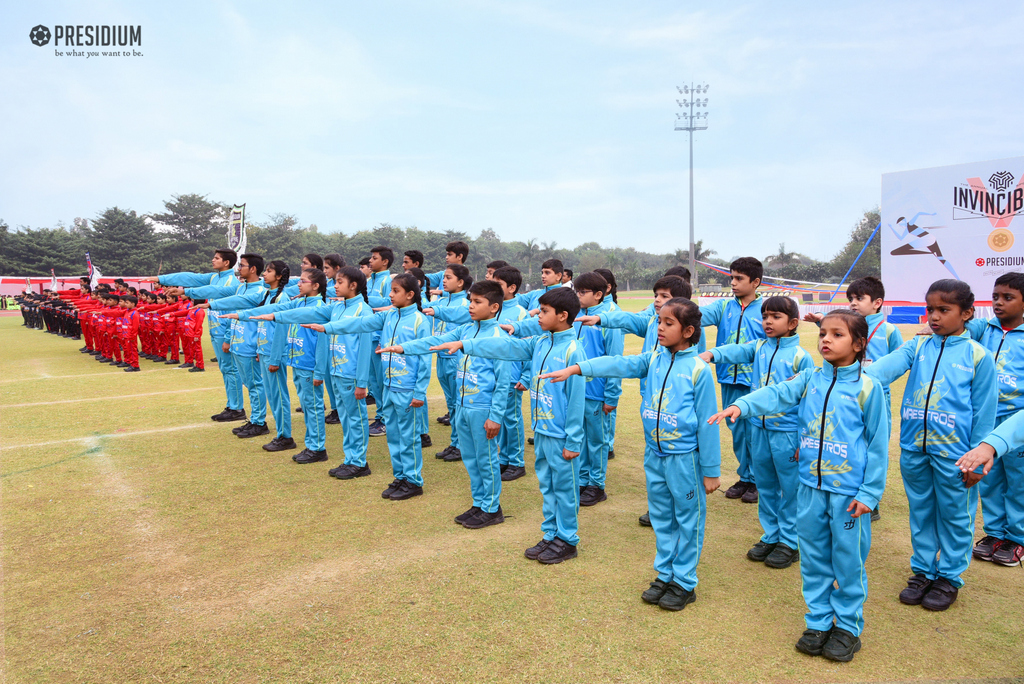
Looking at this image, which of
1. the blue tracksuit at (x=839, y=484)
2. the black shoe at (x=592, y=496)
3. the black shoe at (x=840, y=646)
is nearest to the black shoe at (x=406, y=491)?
the black shoe at (x=592, y=496)

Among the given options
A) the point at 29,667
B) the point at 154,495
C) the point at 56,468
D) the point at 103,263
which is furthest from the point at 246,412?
the point at 103,263

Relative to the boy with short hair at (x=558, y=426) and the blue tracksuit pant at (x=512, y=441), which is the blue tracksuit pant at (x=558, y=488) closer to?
the boy with short hair at (x=558, y=426)

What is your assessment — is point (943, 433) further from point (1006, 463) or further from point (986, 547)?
point (986, 547)

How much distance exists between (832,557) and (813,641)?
17.0 inches

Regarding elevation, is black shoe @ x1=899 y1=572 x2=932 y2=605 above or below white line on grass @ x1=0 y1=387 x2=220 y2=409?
below

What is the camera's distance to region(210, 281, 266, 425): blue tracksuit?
7.35 meters

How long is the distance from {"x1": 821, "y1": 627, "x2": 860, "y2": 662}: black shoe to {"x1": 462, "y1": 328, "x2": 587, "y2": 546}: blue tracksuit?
1.61 metres

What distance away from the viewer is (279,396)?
22.5ft

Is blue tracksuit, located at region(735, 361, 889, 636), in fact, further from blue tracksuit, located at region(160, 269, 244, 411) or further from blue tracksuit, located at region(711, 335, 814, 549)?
blue tracksuit, located at region(160, 269, 244, 411)

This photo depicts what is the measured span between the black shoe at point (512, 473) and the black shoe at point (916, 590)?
3.34 metres

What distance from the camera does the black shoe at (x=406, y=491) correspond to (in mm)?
5316

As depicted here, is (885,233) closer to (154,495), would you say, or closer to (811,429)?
(811,429)

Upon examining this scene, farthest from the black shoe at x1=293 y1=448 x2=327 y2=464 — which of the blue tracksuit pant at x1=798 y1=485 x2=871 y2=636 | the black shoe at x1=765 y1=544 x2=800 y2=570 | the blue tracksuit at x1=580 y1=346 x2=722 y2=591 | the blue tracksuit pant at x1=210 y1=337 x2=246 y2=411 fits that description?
the blue tracksuit pant at x1=798 y1=485 x2=871 y2=636

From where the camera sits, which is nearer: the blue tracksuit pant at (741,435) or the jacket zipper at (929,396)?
the jacket zipper at (929,396)
